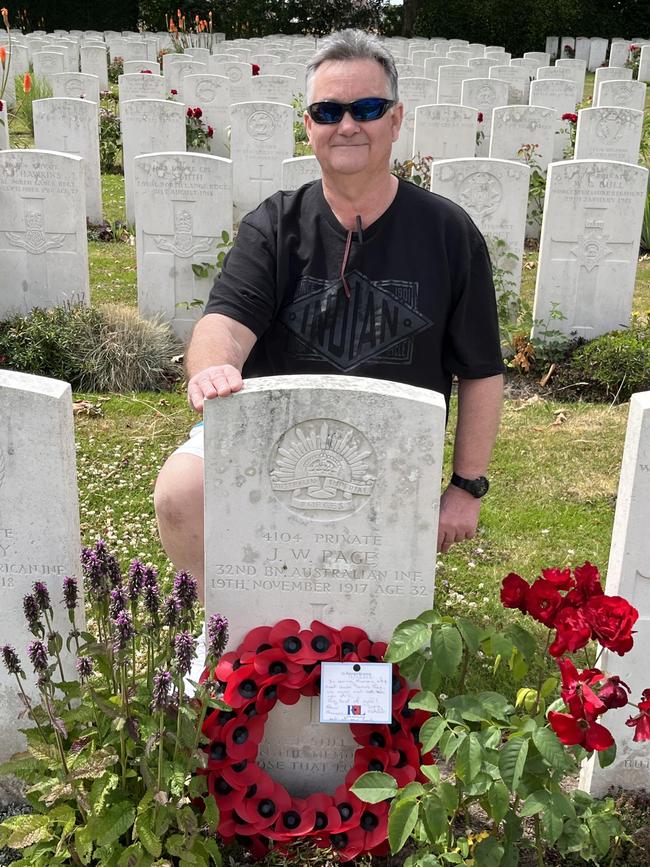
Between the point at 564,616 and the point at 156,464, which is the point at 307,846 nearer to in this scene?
the point at 564,616

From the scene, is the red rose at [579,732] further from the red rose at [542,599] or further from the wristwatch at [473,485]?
the wristwatch at [473,485]

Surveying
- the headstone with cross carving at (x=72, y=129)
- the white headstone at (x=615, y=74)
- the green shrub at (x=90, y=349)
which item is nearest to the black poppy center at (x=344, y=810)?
the green shrub at (x=90, y=349)

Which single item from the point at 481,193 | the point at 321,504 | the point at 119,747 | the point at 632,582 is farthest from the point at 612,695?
the point at 481,193

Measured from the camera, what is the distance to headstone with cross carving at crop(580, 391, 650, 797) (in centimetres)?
239

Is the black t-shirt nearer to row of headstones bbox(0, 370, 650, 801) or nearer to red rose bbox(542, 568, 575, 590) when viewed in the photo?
row of headstones bbox(0, 370, 650, 801)

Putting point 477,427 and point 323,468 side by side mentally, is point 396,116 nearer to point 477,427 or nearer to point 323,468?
point 477,427

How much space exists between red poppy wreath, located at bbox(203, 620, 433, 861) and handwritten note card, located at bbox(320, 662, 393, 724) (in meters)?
0.03

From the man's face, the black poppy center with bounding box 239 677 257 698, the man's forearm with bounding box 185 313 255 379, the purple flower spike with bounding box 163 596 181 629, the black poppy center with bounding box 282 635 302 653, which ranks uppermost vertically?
the man's face

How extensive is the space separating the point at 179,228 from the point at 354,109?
3718 mm

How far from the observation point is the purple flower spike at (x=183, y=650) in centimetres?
207

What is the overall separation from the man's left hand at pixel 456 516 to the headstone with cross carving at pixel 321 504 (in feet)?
1.10

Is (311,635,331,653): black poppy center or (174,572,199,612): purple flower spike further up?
(174,572,199,612): purple flower spike

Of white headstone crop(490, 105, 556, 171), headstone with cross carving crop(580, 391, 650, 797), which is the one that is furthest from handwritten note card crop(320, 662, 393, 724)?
white headstone crop(490, 105, 556, 171)

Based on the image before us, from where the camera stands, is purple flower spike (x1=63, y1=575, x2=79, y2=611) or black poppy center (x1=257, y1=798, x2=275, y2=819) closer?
purple flower spike (x1=63, y1=575, x2=79, y2=611)
